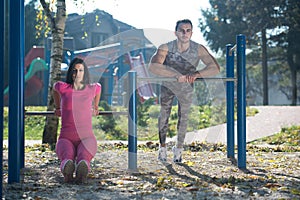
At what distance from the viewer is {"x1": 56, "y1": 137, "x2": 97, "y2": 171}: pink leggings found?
3879mm

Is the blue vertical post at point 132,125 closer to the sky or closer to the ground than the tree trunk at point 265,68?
closer to the ground

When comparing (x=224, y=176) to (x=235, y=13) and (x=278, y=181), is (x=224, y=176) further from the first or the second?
(x=235, y=13)

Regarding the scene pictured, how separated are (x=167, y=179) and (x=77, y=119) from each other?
3.01 ft

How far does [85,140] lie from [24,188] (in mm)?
704

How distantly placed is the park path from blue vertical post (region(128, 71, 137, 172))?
2.78 meters

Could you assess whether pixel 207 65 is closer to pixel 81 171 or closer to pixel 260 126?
pixel 81 171

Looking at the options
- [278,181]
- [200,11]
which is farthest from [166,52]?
[200,11]

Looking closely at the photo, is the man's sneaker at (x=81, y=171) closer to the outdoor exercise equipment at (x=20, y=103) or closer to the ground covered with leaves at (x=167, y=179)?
the ground covered with leaves at (x=167, y=179)

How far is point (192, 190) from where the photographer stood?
3.54 metres

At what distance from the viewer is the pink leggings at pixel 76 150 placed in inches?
153

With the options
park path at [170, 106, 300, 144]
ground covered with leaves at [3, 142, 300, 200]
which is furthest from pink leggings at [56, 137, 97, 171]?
park path at [170, 106, 300, 144]

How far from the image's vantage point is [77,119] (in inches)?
160

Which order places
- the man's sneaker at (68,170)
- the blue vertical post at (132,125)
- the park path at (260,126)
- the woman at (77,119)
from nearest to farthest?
the man's sneaker at (68,170) < the woman at (77,119) < the blue vertical post at (132,125) < the park path at (260,126)

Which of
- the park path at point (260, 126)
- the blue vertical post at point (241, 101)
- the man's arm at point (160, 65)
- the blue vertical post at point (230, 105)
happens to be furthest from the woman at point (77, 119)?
the park path at point (260, 126)
